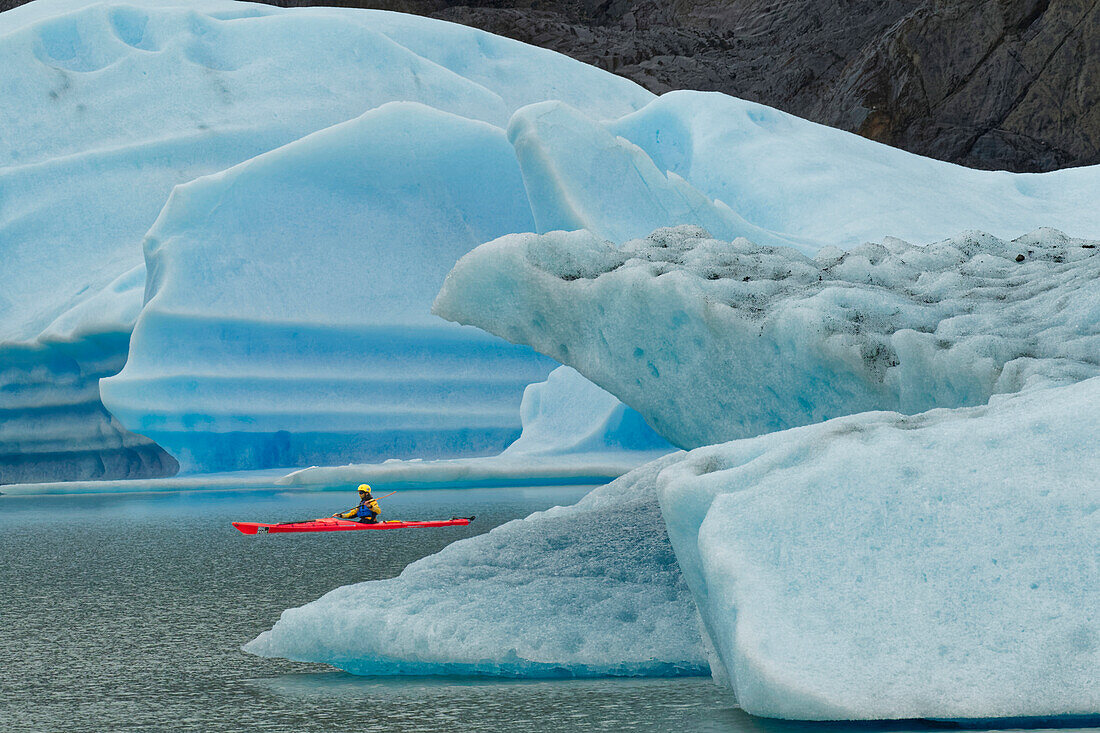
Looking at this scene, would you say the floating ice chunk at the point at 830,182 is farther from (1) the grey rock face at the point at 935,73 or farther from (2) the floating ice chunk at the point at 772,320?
(1) the grey rock face at the point at 935,73

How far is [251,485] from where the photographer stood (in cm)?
922

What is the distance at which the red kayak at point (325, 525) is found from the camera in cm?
534

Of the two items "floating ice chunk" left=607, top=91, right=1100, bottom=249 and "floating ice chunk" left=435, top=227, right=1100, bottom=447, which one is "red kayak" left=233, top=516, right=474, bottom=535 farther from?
"floating ice chunk" left=607, top=91, right=1100, bottom=249

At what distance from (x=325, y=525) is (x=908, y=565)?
3927 mm

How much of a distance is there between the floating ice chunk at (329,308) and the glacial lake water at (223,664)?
13.7 feet

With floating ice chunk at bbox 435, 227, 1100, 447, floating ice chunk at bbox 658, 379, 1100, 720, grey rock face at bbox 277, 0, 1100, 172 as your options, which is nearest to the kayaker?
floating ice chunk at bbox 435, 227, 1100, 447

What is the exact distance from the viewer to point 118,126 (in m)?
12.2

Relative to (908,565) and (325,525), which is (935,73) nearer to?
(325,525)

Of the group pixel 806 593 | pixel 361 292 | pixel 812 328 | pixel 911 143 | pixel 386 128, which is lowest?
pixel 806 593

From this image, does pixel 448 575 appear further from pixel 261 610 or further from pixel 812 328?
pixel 812 328

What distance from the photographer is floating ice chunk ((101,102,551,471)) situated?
9.66 m

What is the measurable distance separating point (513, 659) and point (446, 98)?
10821 millimetres

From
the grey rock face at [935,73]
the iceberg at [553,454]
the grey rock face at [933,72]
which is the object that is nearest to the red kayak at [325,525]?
the iceberg at [553,454]

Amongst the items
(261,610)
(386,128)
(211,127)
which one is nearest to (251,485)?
(386,128)
